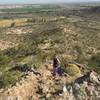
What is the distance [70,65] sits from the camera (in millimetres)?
29281

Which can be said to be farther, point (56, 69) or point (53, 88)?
point (56, 69)

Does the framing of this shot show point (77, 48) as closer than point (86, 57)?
No

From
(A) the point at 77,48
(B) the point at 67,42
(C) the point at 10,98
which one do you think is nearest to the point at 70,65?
(C) the point at 10,98

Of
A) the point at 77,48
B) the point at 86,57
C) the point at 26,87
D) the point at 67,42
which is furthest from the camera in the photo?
the point at 67,42

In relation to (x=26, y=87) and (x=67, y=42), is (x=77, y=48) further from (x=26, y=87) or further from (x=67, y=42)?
(x=26, y=87)

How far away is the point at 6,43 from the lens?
54.9m

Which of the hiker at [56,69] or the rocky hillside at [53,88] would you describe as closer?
the rocky hillside at [53,88]

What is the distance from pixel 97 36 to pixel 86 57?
17.5m

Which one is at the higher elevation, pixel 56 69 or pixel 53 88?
pixel 56 69

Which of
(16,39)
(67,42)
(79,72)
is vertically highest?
(79,72)

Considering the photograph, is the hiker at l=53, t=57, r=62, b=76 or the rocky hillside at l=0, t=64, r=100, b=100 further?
the hiker at l=53, t=57, r=62, b=76

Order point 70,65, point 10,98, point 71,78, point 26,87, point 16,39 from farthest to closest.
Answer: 1. point 16,39
2. point 70,65
3. point 71,78
4. point 26,87
5. point 10,98

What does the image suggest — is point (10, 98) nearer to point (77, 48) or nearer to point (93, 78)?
point (93, 78)

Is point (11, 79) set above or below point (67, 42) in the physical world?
above
